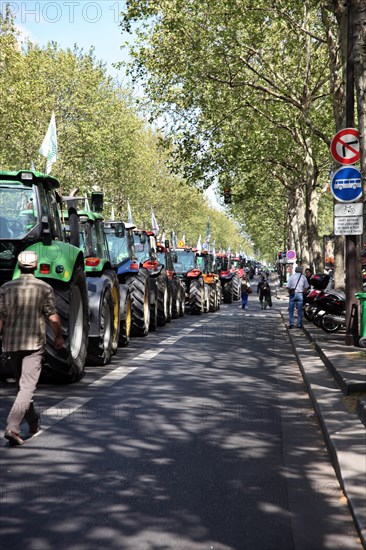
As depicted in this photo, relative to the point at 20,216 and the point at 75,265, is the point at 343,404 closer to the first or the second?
the point at 75,265

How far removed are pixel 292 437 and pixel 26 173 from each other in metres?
4.50

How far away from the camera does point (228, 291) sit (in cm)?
4219

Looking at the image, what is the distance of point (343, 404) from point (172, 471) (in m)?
2.87

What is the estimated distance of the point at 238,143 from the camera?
3459 centimetres

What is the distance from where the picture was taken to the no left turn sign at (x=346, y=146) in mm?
13516

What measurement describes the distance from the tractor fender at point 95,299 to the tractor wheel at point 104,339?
86mm

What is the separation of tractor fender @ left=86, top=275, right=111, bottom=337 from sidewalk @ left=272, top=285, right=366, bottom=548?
9.66 feet

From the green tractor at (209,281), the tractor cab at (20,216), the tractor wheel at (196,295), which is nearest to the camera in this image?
the tractor cab at (20,216)

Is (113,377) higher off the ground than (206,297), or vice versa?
(206,297)

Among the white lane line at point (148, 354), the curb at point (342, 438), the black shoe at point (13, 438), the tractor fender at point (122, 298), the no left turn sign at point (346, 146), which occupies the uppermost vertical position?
the no left turn sign at point (346, 146)

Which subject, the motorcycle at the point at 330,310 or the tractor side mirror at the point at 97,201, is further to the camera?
the motorcycle at the point at 330,310

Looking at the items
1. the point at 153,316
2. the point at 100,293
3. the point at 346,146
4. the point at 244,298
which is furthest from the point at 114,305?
the point at 244,298

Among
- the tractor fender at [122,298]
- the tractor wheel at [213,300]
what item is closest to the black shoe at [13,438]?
the tractor fender at [122,298]

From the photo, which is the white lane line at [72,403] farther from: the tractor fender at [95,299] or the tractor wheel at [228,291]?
the tractor wheel at [228,291]
